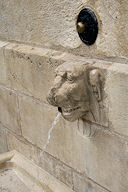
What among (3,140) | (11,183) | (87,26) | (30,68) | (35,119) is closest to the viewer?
(87,26)

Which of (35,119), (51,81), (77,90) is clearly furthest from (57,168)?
(77,90)

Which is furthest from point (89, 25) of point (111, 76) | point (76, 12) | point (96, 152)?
point (96, 152)

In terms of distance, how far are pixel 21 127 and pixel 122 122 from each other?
1.56 metres

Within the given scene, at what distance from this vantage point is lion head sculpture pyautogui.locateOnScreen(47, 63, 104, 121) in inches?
78.4

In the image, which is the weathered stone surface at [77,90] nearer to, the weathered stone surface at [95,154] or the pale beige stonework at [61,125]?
the pale beige stonework at [61,125]

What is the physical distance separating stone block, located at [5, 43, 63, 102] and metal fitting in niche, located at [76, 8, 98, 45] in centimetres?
29

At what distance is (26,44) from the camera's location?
9.59 feet

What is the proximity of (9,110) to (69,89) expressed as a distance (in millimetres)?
1635

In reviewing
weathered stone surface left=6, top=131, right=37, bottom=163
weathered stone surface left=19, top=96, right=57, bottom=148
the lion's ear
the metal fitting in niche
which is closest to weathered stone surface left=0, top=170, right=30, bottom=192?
weathered stone surface left=6, top=131, right=37, bottom=163

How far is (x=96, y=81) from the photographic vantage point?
2.02 m

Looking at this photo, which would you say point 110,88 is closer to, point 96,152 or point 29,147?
point 96,152

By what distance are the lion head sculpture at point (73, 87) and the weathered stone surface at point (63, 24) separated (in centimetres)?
18

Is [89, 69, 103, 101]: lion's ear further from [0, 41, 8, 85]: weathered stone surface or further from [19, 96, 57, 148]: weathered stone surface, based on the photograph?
[0, 41, 8, 85]: weathered stone surface

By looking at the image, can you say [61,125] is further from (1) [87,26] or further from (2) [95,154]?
(1) [87,26]
